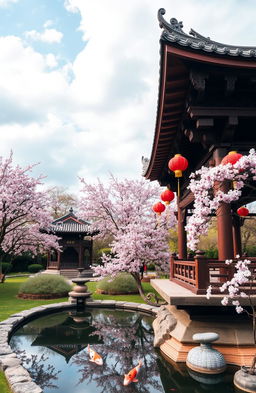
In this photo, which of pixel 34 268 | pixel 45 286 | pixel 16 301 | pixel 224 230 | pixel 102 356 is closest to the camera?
pixel 224 230

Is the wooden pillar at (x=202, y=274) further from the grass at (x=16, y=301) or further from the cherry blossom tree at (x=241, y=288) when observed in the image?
the grass at (x=16, y=301)

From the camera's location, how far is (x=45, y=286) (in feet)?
49.6

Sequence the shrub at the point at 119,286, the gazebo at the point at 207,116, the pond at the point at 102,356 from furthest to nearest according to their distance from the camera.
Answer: the shrub at the point at 119,286 → the pond at the point at 102,356 → the gazebo at the point at 207,116

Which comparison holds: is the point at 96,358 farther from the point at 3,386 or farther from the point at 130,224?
the point at 130,224

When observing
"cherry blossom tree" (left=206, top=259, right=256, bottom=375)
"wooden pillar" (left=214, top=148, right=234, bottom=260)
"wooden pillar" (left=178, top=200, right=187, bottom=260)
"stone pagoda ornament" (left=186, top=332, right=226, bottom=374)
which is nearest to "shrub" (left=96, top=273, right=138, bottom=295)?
"wooden pillar" (left=178, top=200, right=187, bottom=260)

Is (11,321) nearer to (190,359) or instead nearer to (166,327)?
(166,327)

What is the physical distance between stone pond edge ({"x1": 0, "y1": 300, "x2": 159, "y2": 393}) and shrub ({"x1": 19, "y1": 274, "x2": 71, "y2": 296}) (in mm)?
2299

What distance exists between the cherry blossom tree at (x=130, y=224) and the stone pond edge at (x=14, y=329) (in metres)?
1.29

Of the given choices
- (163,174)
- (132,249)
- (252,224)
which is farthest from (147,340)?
(252,224)

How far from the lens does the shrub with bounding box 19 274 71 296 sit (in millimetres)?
15000

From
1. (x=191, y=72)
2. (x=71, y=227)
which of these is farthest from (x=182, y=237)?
(x=71, y=227)

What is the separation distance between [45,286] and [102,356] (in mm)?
8913

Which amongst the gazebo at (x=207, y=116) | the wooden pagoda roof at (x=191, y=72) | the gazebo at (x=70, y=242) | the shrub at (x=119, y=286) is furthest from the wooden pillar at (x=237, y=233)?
the gazebo at (x=70, y=242)

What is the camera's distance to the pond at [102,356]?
5266 millimetres
